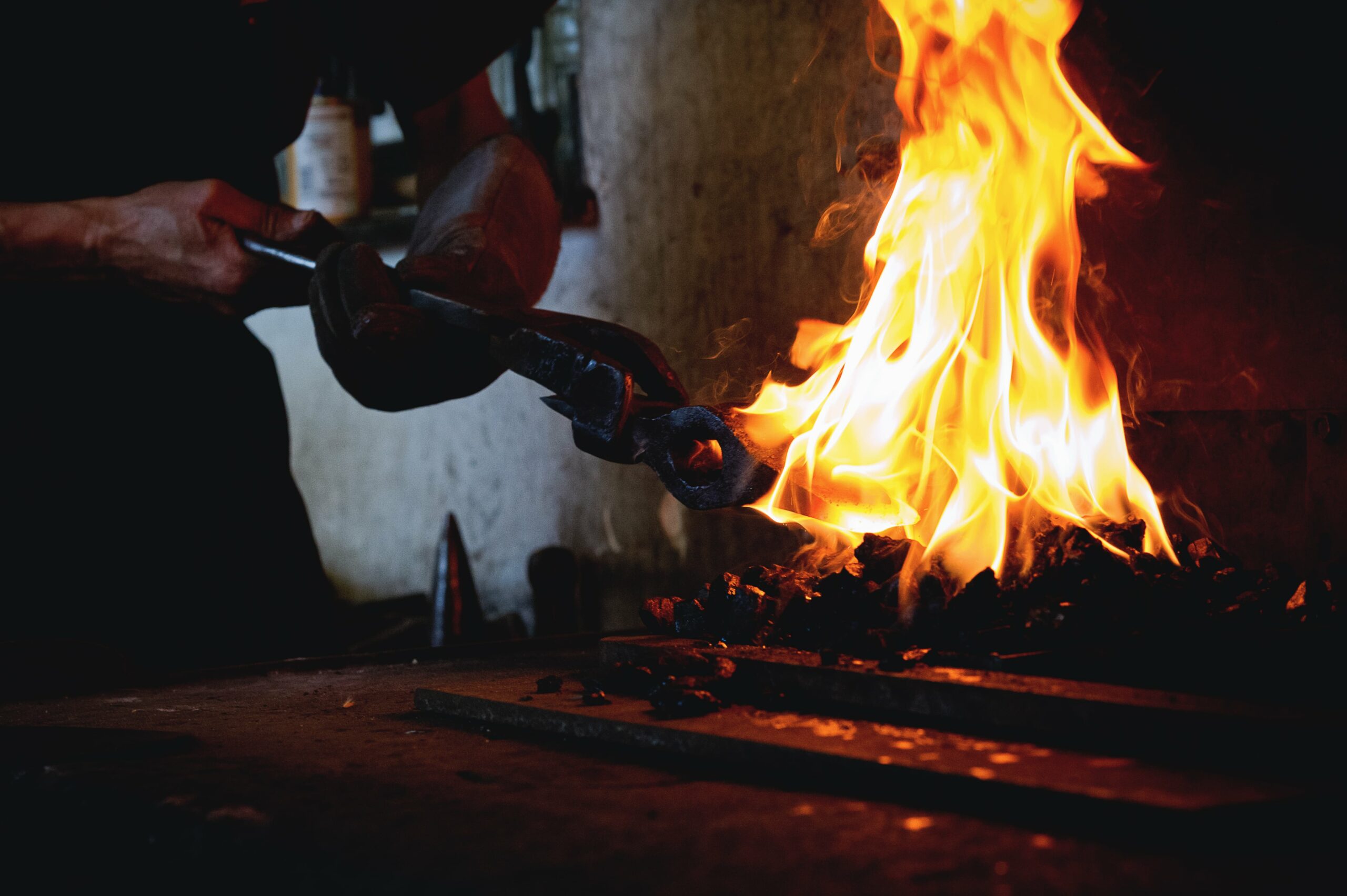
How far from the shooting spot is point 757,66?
317 cm

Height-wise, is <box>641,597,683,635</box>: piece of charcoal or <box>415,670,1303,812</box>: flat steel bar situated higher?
<box>641,597,683,635</box>: piece of charcoal

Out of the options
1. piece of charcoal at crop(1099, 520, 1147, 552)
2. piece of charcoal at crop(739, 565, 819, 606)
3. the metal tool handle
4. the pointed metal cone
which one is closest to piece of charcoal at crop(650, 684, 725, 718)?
piece of charcoal at crop(739, 565, 819, 606)

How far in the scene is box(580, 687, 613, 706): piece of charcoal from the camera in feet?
5.07

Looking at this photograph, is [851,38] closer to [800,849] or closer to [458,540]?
[458,540]

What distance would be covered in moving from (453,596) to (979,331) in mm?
2099

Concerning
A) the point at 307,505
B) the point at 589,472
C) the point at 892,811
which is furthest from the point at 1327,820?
the point at 307,505

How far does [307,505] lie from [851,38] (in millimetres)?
3266

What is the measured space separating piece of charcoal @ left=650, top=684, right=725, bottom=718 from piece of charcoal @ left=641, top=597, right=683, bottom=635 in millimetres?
485

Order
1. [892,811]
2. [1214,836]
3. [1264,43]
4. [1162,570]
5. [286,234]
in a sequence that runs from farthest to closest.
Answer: [286,234] < [1264,43] < [1162,570] < [892,811] < [1214,836]

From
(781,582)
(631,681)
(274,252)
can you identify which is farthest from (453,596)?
(631,681)

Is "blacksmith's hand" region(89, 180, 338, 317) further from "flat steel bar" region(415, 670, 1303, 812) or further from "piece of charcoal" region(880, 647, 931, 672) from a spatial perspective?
"piece of charcoal" region(880, 647, 931, 672)

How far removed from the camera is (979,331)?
2227 millimetres

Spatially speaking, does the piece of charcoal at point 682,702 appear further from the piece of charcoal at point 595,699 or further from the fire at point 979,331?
the fire at point 979,331

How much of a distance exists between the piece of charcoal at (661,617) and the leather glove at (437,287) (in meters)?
0.53
